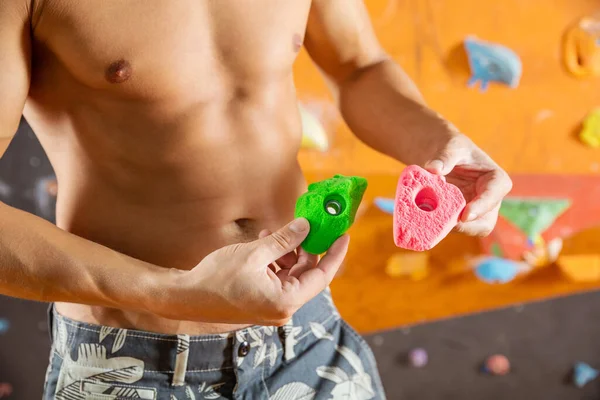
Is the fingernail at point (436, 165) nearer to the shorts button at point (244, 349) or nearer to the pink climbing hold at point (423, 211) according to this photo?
the pink climbing hold at point (423, 211)

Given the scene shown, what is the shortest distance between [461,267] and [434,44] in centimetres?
55

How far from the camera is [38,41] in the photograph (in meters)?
0.62

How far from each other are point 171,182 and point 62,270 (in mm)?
187

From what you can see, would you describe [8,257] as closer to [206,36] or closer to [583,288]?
[206,36]

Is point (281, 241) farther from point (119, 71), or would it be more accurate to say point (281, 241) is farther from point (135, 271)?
point (119, 71)

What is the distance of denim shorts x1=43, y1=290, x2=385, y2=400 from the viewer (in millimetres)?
689

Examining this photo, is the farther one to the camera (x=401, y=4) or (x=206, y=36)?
(x=401, y=4)

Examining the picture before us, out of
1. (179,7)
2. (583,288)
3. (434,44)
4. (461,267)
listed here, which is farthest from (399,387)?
(179,7)

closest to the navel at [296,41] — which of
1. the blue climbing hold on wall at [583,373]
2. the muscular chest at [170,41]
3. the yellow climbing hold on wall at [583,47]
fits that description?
the muscular chest at [170,41]

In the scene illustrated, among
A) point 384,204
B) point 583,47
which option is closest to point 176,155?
point 384,204

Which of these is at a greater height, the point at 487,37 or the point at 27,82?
the point at 487,37

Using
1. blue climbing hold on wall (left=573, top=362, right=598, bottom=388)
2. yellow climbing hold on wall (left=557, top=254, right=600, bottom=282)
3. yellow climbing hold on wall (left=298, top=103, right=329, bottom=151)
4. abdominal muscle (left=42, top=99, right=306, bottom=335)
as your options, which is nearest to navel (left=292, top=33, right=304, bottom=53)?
abdominal muscle (left=42, top=99, right=306, bottom=335)

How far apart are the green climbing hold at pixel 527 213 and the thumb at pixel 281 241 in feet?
3.35

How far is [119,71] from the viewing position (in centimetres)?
63
